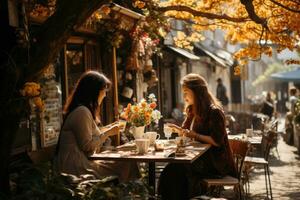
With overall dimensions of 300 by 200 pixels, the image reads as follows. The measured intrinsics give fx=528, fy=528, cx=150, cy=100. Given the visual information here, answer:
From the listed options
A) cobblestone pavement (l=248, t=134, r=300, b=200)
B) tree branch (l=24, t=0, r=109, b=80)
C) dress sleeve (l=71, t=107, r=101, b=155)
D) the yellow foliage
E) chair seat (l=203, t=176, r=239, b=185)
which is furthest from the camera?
the yellow foliage

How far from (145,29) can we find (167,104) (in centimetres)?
638

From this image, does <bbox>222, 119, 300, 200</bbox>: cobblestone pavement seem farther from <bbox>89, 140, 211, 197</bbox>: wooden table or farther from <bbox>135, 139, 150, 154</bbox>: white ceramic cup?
<bbox>135, 139, 150, 154</bbox>: white ceramic cup

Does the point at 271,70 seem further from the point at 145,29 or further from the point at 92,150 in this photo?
the point at 92,150

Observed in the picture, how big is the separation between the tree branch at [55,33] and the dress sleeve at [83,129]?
1.63 meters

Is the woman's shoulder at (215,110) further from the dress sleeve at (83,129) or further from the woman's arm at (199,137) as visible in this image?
the dress sleeve at (83,129)

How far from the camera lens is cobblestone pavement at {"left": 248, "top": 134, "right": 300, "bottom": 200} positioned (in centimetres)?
938

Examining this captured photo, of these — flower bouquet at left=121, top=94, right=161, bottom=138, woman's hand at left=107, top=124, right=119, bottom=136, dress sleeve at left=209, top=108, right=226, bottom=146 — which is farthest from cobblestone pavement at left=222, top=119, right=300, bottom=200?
woman's hand at left=107, top=124, right=119, bottom=136

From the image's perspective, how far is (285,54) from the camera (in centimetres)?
7206

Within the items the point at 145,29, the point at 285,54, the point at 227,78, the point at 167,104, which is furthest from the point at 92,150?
the point at 285,54

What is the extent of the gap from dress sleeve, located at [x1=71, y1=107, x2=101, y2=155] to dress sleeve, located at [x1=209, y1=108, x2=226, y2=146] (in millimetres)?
1681

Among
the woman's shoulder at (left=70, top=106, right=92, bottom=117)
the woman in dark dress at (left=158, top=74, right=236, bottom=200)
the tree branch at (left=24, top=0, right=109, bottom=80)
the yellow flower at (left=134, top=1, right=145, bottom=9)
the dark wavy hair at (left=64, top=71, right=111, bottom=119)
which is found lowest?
the woman in dark dress at (left=158, top=74, right=236, bottom=200)

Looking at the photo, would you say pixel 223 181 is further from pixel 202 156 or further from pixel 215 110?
pixel 215 110

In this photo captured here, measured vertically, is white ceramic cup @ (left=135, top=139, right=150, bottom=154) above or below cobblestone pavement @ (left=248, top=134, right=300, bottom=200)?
above

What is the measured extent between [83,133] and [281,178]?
6246mm
